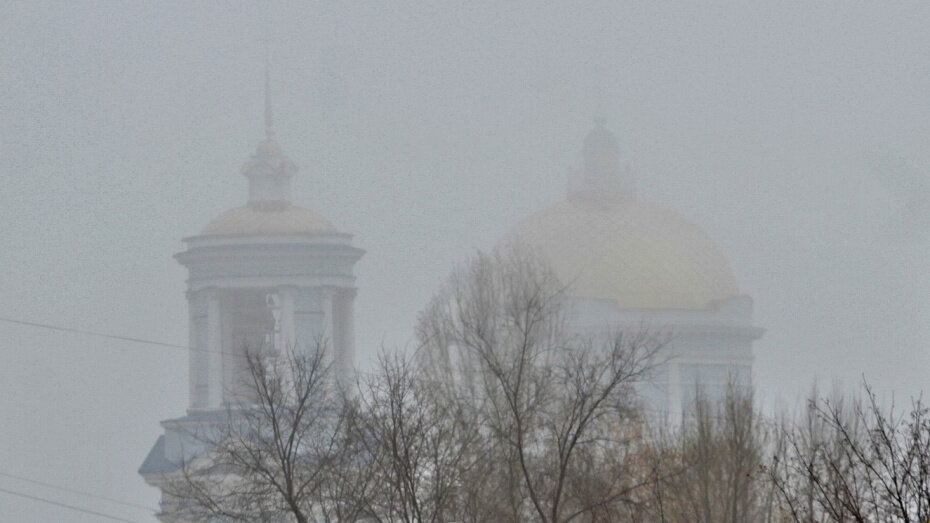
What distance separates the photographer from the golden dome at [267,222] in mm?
79062

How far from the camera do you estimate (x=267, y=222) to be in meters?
79.6

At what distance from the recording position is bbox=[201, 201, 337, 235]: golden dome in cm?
7906

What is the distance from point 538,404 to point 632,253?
53105 mm

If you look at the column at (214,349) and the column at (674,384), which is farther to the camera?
the column at (674,384)

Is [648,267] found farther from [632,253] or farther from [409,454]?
[409,454]

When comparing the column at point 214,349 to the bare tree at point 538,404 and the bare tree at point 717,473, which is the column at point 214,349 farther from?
the bare tree at point 717,473

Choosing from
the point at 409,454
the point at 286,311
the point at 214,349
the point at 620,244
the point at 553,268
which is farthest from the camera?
the point at 620,244

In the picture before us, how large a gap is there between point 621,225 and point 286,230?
10638 mm

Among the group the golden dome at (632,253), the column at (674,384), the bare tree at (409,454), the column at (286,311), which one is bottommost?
the bare tree at (409,454)

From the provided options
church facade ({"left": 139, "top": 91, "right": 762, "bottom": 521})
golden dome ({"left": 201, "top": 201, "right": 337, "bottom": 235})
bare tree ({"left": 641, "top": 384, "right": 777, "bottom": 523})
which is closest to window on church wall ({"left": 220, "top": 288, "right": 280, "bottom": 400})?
church facade ({"left": 139, "top": 91, "right": 762, "bottom": 521})

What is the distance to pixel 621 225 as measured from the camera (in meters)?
83.9

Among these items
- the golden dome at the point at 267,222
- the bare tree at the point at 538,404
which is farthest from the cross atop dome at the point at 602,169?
the bare tree at the point at 538,404

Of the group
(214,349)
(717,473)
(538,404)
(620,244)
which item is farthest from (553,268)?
(538,404)

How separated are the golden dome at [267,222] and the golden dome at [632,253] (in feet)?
18.8
